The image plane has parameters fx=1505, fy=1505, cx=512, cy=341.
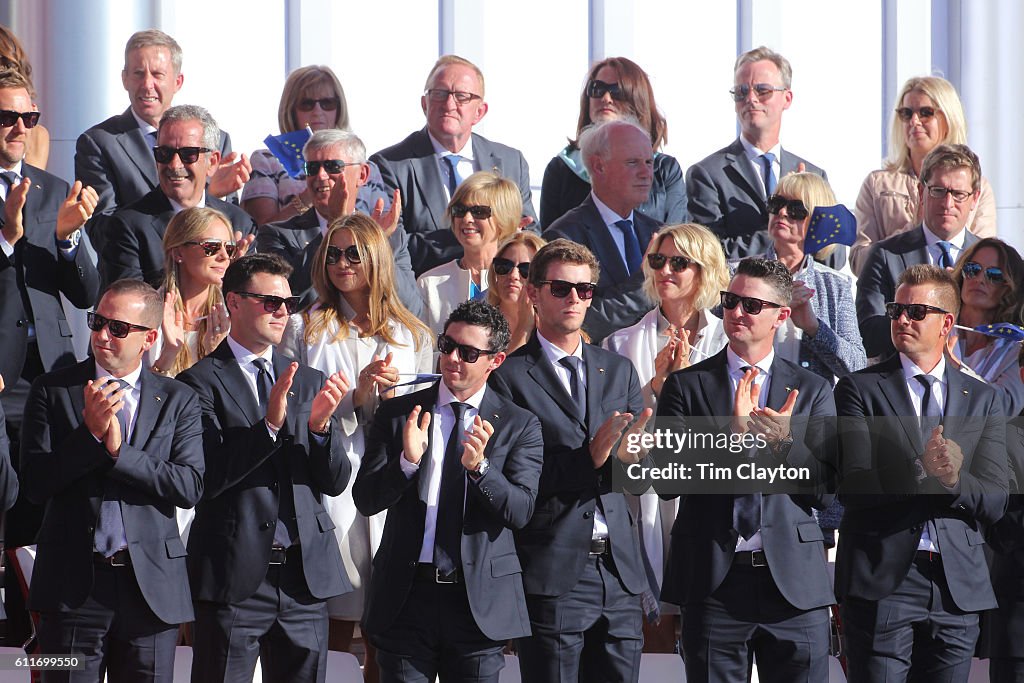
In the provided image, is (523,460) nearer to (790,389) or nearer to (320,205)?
(790,389)

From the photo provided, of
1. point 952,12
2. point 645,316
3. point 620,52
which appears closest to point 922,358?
point 645,316

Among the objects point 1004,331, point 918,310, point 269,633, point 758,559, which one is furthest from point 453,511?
point 1004,331

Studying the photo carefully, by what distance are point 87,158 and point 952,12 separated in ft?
20.5

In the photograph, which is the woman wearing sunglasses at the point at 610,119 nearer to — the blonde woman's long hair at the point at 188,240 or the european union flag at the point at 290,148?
the european union flag at the point at 290,148

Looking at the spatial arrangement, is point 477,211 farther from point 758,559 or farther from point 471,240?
point 758,559

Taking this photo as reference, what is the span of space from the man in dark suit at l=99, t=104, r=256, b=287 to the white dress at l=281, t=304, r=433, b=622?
1.97 ft

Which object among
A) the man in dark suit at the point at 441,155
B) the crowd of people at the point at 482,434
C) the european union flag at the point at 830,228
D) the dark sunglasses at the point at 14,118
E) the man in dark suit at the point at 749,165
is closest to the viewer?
the crowd of people at the point at 482,434

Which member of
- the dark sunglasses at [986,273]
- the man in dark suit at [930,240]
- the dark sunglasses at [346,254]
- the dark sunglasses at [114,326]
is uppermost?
the man in dark suit at [930,240]

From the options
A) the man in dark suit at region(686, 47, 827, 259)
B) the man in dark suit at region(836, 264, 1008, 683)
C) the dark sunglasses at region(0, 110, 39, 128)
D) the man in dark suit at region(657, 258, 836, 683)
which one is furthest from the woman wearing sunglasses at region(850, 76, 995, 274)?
the dark sunglasses at region(0, 110, 39, 128)

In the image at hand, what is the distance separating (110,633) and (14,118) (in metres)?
1.99

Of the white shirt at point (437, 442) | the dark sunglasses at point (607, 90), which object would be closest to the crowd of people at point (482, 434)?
the white shirt at point (437, 442)

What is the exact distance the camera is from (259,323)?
4.89 meters

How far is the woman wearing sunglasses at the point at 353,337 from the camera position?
207 inches

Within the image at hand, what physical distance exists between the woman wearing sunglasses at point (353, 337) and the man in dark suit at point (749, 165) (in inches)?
68.6
